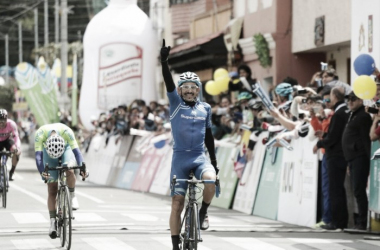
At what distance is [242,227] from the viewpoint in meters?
17.7

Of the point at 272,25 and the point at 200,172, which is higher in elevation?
the point at 272,25

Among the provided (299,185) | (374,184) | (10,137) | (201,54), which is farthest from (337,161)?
(201,54)

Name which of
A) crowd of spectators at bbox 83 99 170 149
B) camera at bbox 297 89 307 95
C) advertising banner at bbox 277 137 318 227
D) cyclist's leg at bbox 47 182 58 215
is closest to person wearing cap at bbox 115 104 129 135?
crowd of spectators at bbox 83 99 170 149

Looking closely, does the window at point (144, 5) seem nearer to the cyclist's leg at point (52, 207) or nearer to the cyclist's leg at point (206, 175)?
the cyclist's leg at point (52, 207)

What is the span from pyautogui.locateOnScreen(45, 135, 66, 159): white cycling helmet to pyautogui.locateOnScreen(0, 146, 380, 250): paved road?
1108 millimetres

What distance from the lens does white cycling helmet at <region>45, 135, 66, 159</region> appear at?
50.1ft

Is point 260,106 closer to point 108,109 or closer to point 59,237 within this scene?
point 59,237

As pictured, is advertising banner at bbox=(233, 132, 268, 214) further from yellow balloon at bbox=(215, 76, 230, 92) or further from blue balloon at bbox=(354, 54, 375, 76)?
blue balloon at bbox=(354, 54, 375, 76)

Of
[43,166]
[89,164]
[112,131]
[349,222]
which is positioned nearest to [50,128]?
[43,166]

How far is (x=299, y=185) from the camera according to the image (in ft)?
62.4

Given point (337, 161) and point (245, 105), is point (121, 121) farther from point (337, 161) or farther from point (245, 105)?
point (337, 161)

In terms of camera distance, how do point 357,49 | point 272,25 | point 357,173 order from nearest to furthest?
point 357,173 → point 357,49 → point 272,25

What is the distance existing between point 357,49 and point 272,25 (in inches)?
441

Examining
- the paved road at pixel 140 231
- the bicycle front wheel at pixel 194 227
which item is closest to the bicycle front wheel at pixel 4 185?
the paved road at pixel 140 231
